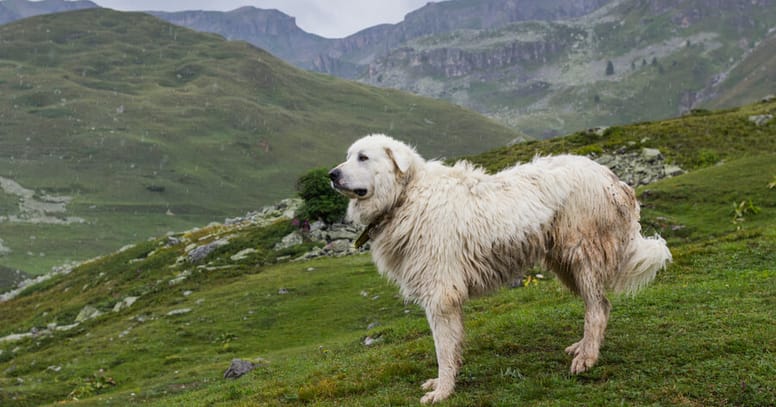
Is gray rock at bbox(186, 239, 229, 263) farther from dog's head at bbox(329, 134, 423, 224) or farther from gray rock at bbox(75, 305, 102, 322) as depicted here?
dog's head at bbox(329, 134, 423, 224)

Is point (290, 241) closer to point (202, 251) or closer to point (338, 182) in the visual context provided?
point (202, 251)

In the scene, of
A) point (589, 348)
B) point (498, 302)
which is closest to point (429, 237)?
point (589, 348)

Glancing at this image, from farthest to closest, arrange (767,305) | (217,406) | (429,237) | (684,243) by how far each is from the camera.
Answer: (684,243) → (217,406) → (767,305) → (429,237)

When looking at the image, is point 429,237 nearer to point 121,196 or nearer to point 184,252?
point 184,252

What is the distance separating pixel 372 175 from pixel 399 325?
34.4 ft

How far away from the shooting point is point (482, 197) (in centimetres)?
958

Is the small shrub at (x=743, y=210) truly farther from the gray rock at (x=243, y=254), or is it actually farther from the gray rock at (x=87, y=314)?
the gray rock at (x=87, y=314)

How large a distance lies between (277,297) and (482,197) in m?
25.9

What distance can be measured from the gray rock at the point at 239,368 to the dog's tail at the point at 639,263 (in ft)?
44.0

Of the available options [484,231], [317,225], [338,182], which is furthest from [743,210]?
[317,225]

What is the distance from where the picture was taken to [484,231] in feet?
30.5

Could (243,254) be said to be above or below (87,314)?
above

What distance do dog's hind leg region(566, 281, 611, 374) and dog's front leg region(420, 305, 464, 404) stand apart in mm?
2004

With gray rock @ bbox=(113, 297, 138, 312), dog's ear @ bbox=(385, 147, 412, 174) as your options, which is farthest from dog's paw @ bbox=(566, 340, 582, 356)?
gray rock @ bbox=(113, 297, 138, 312)
